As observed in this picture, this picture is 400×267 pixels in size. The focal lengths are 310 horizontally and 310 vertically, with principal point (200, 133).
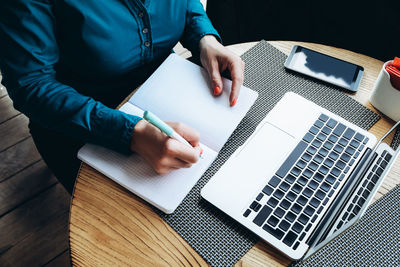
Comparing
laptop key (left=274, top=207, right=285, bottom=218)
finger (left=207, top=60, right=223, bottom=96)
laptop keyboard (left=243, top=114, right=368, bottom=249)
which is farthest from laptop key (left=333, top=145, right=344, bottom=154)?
finger (left=207, top=60, right=223, bottom=96)

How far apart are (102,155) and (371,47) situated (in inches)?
52.6

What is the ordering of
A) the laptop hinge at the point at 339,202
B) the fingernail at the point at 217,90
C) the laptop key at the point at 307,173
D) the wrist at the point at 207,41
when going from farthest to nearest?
the wrist at the point at 207,41
the fingernail at the point at 217,90
the laptop key at the point at 307,173
the laptop hinge at the point at 339,202

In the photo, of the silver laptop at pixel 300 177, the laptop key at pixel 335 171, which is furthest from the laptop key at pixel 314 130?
the laptop key at pixel 335 171

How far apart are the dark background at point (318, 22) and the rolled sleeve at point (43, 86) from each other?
1007 mm

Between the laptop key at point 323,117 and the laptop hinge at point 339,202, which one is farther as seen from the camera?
the laptop key at point 323,117

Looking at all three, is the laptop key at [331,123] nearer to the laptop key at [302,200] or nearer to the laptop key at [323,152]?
the laptop key at [323,152]

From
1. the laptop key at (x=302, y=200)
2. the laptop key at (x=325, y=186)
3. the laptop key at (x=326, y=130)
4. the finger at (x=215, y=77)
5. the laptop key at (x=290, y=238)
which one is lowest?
the laptop key at (x=290, y=238)

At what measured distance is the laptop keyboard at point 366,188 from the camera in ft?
1.99

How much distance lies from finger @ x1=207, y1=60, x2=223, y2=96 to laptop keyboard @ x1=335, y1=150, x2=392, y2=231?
396 millimetres

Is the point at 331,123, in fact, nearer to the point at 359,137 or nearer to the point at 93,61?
the point at 359,137

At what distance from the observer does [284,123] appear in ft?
2.55

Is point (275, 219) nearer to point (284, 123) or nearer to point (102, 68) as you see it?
point (284, 123)

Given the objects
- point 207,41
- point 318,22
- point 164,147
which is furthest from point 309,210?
point 318,22

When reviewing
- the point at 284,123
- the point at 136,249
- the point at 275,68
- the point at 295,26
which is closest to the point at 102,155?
the point at 136,249
